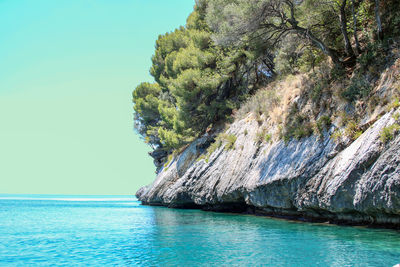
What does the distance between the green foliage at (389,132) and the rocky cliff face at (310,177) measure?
0.17 metres

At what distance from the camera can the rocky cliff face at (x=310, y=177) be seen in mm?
9836

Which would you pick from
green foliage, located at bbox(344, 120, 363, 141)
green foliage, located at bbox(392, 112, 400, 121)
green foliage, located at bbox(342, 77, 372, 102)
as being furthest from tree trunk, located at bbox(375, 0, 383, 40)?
green foliage, located at bbox(392, 112, 400, 121)

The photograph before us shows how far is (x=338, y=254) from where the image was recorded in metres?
7.82

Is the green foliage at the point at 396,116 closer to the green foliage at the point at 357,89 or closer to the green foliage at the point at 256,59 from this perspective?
the green foliage at the point at 256,59

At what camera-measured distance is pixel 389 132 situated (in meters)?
9.76

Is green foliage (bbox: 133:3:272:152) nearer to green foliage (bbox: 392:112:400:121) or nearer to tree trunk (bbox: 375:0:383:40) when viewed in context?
tree trunk (bbox: 375:0:383:40)

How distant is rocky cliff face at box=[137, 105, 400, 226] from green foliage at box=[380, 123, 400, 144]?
175 mm

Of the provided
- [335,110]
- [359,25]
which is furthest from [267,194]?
[359,25]

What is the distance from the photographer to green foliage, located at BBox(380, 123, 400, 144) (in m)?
9.66

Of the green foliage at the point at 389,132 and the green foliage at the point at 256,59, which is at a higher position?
the green foliage at the point at 256,59

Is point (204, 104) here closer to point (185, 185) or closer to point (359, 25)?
point (185, 185)

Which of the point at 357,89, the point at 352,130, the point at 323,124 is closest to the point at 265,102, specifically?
the point at 323,124

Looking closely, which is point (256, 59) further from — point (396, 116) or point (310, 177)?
point (396, 116)

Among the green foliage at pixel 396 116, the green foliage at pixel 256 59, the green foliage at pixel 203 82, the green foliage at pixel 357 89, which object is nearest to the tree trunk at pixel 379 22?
the green foliage at pixel 256 59
